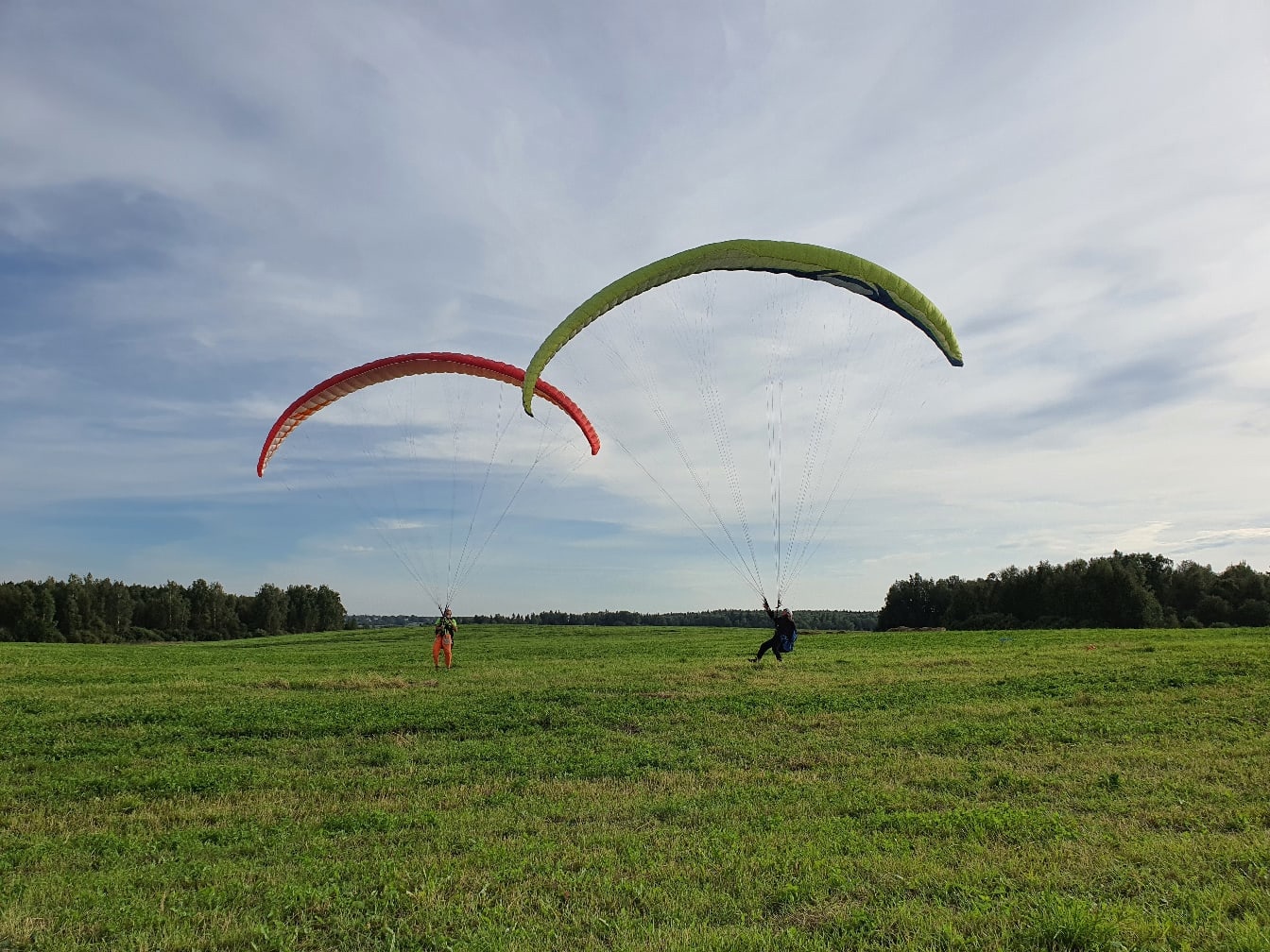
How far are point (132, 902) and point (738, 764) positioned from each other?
307 inches

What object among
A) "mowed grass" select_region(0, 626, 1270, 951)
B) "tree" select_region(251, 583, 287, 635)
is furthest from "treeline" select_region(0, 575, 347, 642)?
"mowed grass" select_region(0, 626, 1270, 951)

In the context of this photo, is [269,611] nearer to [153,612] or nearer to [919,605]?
[153,612]

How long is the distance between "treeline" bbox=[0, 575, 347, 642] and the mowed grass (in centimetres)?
7586

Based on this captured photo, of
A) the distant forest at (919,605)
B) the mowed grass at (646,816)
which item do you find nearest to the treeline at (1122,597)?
the distant forest at (919,605)

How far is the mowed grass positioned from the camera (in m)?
5.87

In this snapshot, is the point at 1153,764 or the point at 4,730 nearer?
the point at 1153,764

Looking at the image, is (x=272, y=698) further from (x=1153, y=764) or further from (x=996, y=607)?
(x=996, y=607)

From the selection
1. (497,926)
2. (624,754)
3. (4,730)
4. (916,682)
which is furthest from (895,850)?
(4,730)

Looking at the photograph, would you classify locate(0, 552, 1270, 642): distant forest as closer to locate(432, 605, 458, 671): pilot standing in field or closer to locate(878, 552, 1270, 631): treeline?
locate(878, 552, 1270, 631): treeline

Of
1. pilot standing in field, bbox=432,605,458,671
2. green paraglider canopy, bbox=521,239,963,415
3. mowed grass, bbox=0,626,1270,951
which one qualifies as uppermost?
green paraglider canopy, bbox=521,239,963,415

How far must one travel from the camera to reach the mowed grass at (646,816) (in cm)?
587

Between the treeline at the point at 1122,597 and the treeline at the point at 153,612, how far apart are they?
8185 centimetres

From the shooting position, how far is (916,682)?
66.1 ft

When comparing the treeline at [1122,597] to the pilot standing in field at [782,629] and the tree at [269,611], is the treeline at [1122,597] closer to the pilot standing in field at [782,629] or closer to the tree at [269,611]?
the pilot standing in field at [782,629]
